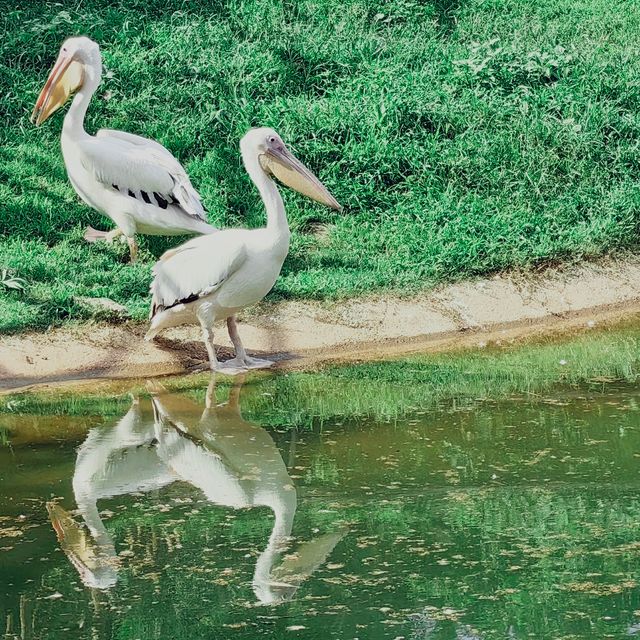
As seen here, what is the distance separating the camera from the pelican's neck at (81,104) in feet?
25.1

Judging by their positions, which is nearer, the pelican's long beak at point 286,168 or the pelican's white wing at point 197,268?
the pelican's white wing at point 197,268

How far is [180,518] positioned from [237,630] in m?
0.89

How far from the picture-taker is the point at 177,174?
753 centimetres

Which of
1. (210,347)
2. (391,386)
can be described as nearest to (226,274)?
(210,347)

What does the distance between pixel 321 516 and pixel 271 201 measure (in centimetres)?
240

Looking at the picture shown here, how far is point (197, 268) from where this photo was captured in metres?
6.26

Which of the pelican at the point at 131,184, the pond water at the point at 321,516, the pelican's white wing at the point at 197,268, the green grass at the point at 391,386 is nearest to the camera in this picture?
the pond water at the point at 321,516

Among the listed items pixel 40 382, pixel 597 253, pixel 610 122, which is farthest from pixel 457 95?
pixel 40 382

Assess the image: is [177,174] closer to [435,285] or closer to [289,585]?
[435,285]

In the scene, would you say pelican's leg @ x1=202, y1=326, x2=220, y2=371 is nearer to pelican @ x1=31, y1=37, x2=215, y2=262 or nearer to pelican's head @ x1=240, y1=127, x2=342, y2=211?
pelican's head @ x1=240, y1=127, x2=342, y2=211

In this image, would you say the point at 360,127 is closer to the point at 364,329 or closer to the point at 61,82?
the point at 61,82

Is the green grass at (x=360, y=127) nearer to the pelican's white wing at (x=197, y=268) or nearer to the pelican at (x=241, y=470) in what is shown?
the pelican's white wing at (x=197, y=268)

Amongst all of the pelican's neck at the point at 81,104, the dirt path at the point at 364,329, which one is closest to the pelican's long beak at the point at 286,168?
the dirt path at the point at 364,329

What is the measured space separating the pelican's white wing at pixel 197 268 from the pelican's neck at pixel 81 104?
5.10ft
